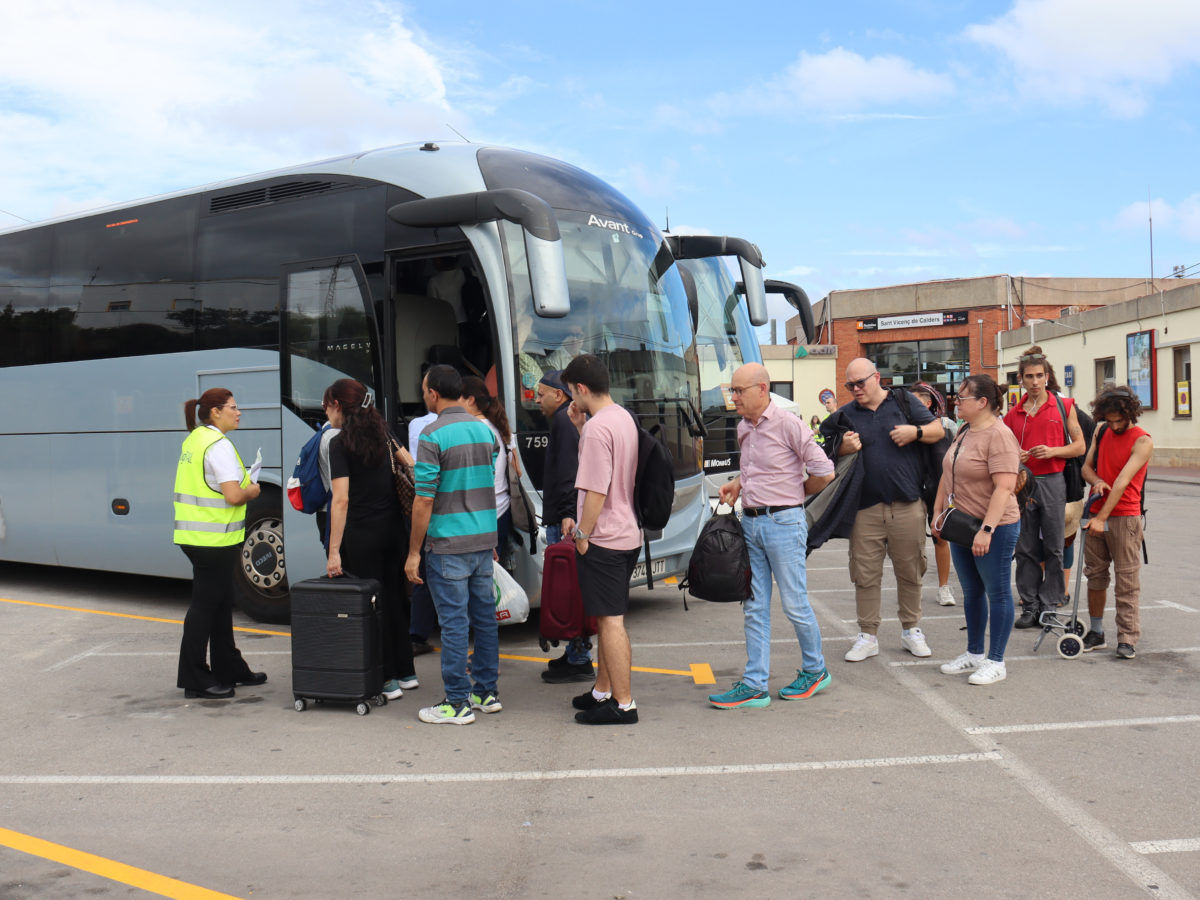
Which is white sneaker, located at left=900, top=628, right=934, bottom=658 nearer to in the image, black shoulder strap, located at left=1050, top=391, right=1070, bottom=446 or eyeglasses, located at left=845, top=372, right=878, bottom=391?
eyeglasses, located at left=845, top=372, right=878, bottom=391

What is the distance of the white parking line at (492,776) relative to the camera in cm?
466

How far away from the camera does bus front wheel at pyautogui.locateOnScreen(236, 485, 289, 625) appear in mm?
8094

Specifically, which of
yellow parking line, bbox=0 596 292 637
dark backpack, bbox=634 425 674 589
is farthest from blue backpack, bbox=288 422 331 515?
yellow parking line, bbox=0 596 292 637

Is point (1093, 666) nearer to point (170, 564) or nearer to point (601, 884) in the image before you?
point (601, 884)

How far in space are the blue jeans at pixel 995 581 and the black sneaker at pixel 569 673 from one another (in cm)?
235

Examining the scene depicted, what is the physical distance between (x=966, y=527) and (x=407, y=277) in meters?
4.03

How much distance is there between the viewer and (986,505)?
612 cm

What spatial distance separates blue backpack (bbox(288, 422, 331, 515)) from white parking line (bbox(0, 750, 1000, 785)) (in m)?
1.69

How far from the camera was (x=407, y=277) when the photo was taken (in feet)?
24.1

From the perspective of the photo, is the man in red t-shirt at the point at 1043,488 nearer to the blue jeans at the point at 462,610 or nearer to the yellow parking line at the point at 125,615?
the blue jeans at the point at 462,610

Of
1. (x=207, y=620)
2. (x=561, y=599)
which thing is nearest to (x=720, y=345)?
(x=561, y=599)

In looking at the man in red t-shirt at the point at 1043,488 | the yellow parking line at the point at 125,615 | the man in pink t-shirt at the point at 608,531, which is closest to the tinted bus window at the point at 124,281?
the yellow parking line at the point at 125,615

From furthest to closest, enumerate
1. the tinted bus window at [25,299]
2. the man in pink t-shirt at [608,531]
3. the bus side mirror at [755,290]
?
the bus side mirror at [755,290]
the tinted bus window at [25,299]
the man in pink t-shirt at [608,531]

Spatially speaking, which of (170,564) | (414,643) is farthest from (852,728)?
(170,564)
